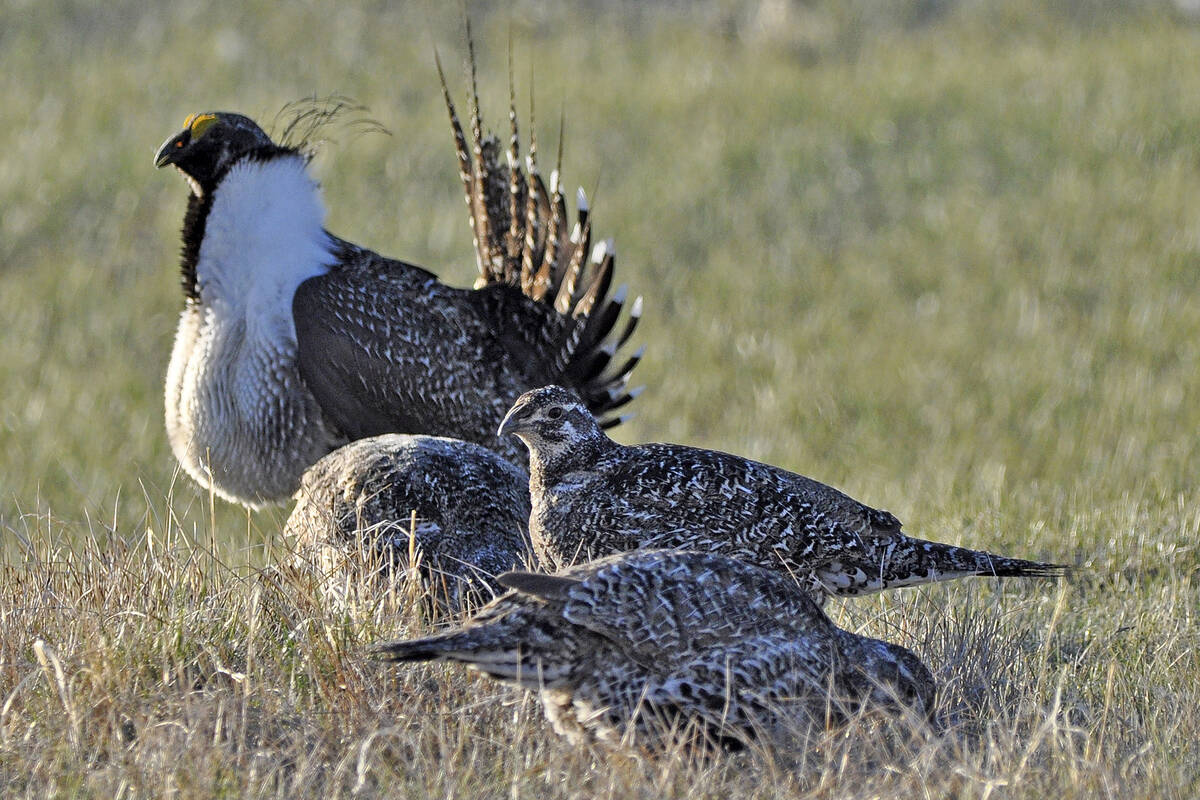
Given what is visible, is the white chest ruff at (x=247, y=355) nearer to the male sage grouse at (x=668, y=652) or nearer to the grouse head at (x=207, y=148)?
the grouse head at (x=207, y=148)

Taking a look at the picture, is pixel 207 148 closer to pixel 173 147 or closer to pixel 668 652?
pixel 173 147

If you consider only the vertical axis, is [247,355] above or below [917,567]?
above

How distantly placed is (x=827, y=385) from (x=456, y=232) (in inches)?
135

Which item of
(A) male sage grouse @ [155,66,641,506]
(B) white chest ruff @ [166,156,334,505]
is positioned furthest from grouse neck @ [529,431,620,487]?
(B) white chest ruff @ [166,156,334,505]

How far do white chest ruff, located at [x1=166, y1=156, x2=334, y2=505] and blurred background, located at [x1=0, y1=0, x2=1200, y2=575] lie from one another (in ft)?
3.04

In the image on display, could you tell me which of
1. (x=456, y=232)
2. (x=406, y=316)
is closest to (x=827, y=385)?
(x=456, y=232)

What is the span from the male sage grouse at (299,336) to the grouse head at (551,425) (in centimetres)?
171

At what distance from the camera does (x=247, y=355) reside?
6.70 metres

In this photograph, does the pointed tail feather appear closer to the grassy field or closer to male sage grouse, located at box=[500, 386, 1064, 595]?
male sage grouse, located at box=[500, 386, 1064, 595]

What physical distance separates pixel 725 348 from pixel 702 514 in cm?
633

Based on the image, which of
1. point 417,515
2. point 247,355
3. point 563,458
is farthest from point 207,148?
point 563,458

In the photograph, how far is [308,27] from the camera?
17.1m

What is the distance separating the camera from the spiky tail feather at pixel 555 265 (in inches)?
287

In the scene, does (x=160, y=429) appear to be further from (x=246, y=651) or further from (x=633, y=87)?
(x=633, y=87)
